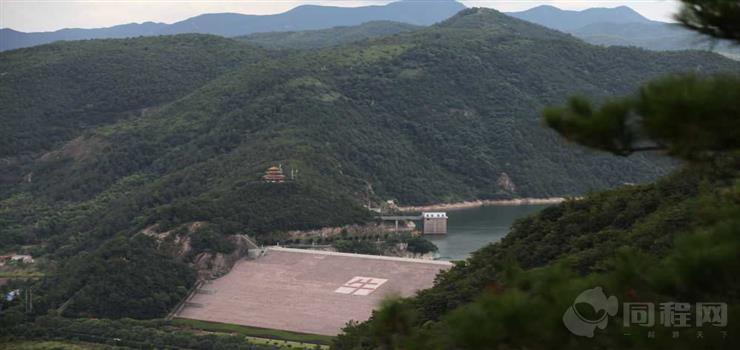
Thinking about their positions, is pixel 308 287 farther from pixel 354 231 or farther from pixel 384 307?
pixel 384 307

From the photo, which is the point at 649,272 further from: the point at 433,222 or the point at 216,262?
the point at 433,222

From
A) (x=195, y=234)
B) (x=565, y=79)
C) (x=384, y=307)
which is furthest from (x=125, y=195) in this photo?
(x=384, y=307)

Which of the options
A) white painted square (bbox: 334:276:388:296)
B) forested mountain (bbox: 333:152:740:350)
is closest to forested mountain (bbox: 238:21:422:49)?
white painted square (bbox: 334:276:388:296)

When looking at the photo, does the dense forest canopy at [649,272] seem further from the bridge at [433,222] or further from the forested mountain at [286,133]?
the bridge at [433,222]

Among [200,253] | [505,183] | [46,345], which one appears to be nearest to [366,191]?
[505,183]

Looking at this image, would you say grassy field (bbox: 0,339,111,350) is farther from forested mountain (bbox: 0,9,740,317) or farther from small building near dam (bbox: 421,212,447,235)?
small building near dam (bbox: 421,212,447,235)
